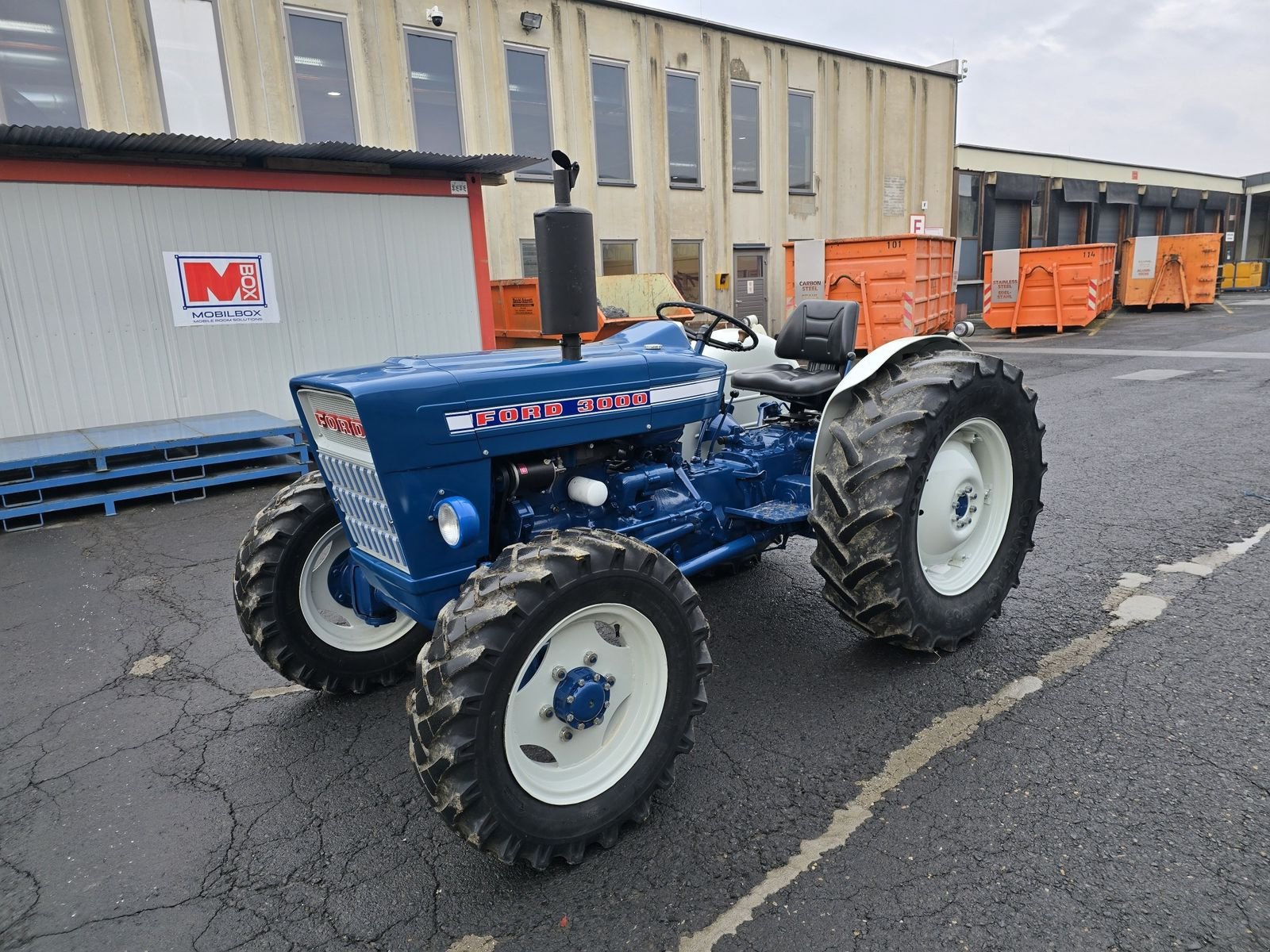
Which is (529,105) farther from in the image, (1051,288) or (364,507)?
(364,507)

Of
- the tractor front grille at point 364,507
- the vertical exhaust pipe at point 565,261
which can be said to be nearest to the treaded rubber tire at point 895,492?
the vertical exhaust pipe at point 565,261

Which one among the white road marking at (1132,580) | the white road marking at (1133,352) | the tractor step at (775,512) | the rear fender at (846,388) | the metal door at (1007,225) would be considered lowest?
the white road marking at (1132,580)

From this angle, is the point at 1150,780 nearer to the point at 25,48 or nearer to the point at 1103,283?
the point at 25,48

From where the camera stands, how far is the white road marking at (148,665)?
11.5 feet

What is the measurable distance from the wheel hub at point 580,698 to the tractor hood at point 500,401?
2.31 feet

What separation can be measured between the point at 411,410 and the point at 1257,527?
4734 millimetres

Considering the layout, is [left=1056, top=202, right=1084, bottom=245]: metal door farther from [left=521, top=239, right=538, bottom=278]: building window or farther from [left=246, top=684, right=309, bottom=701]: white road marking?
[left=246, top=684, right=309, bottom=701]: white road marking

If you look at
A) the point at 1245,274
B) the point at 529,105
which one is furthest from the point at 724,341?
the point at 1245,274

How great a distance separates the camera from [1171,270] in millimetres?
20422

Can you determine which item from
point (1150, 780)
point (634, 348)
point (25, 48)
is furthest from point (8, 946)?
point (25, 48)

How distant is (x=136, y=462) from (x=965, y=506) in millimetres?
6382

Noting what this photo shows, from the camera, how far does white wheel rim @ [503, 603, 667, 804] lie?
2.16m

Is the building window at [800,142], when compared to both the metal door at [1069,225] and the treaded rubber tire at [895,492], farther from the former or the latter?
the treaded rubber tire at [895,492]

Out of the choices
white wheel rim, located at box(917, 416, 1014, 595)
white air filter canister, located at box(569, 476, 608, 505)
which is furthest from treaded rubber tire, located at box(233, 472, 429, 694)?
white wheel rim, located at box(917, 416, 1014, 595)
